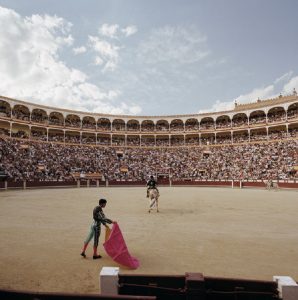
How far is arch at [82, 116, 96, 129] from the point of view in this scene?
53.7 metres

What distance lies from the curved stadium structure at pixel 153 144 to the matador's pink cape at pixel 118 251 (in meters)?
31.4

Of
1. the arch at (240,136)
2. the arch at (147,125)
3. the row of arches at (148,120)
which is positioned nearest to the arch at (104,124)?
the row of arches at (148,120)

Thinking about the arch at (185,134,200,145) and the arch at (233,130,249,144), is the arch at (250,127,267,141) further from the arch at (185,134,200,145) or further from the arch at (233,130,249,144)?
the arch at (185,134,200,145)

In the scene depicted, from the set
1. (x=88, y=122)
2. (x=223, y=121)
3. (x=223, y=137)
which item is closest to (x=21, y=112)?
(x=88, y=122)

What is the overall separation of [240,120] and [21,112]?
39.1 meters

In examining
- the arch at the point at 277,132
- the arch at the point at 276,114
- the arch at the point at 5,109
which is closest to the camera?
the arch at the point at 5,109

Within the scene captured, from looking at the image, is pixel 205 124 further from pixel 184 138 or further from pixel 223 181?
pixel 223 181

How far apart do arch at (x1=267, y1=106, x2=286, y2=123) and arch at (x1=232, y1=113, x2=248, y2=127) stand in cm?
402

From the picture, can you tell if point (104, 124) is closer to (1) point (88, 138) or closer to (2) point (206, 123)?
(1) point (88, 138)

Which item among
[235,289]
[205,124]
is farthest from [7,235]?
[205,124]

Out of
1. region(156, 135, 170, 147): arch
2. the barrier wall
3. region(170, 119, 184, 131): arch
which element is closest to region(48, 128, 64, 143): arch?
the barrier wall

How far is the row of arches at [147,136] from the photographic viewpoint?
4509cm

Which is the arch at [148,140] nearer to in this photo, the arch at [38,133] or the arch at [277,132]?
the arch at [38,133]

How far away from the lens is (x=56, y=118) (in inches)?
2051
